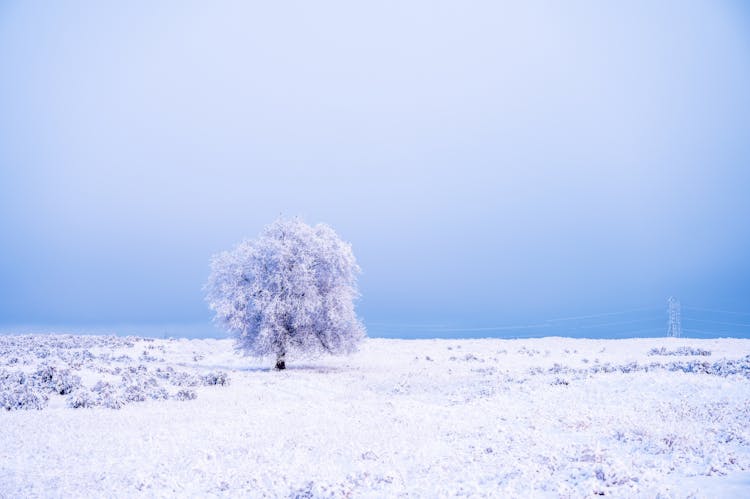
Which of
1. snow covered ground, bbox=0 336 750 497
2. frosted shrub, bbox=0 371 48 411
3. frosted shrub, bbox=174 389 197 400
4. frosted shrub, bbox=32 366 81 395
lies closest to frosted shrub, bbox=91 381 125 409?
snow covered ground, bbox=0 336 750 497

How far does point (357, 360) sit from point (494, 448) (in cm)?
2645

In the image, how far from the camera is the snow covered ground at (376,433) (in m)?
10.6

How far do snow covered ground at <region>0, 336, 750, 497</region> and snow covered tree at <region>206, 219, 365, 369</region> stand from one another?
3633 mm

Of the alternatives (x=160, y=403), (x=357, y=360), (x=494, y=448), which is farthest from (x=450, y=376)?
(x=494, y=448)

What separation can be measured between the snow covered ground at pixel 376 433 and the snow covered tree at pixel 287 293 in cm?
363

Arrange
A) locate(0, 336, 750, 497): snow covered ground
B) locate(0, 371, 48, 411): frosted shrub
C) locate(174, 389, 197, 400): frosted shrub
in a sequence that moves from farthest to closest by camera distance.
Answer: locate(174, 389, 197, 400): frosted shrub
locate(0, 371, 48, 411): frosted shrub
locate(0, 336, 750, 497): snow covered ground

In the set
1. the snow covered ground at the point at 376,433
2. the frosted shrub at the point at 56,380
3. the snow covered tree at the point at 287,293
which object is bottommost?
the snow covered ground at the point at 376,433

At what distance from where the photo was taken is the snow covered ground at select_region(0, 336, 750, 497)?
34.8ft

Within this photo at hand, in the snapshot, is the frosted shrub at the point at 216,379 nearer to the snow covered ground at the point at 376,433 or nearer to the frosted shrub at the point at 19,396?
the snow covered ground at the point at 376,433

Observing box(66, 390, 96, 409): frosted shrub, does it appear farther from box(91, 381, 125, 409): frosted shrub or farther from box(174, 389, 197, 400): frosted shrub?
box(174, 389, 197, 400): frosted shrub

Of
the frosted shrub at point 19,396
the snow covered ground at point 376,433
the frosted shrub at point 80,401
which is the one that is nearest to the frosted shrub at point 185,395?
the snow covered ground at point 376,433

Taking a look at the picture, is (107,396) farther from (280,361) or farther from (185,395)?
(280,361)

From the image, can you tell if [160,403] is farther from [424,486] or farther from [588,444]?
[588,444]

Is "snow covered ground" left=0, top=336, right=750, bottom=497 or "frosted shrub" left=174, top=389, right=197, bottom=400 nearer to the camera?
"snow covered ground" left=0, top=336, right=750, bottom=497
